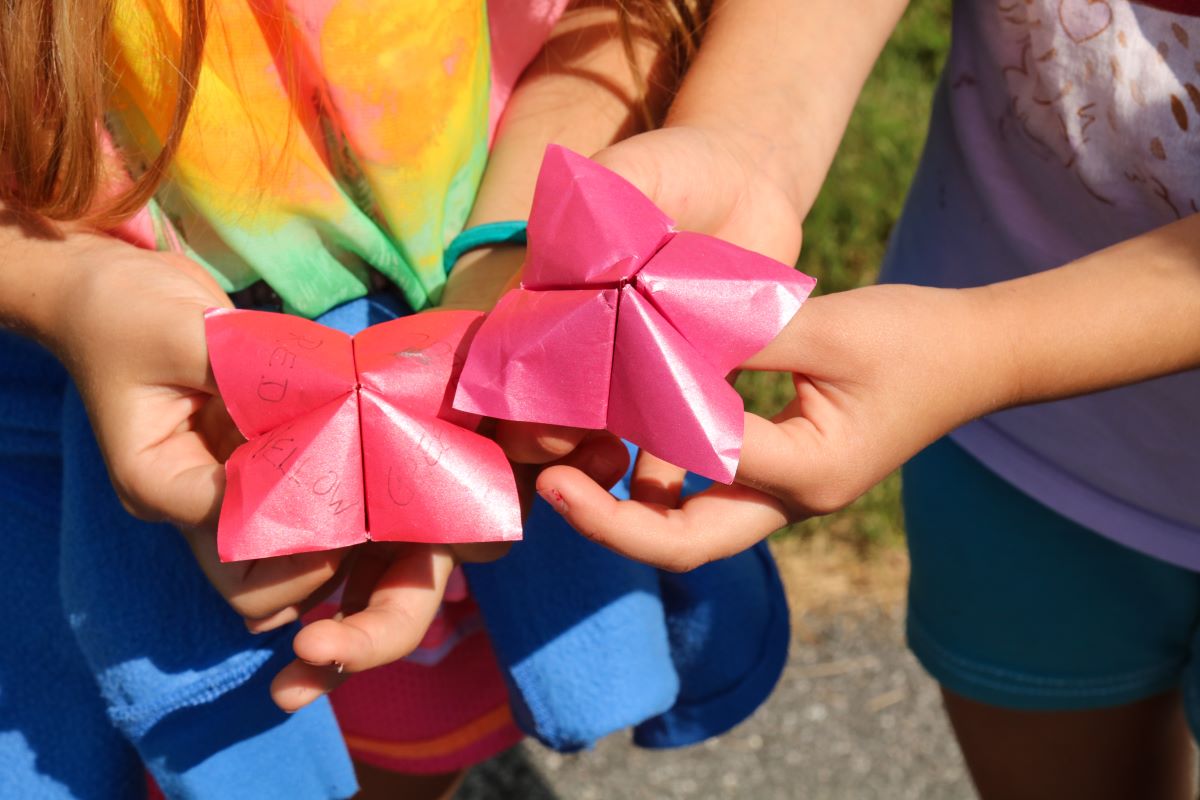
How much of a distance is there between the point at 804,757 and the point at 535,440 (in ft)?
3.88

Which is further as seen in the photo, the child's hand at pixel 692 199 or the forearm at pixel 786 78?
Answer: the forearm at pixel 786 78

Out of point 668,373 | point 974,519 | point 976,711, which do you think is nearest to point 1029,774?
point 976,711

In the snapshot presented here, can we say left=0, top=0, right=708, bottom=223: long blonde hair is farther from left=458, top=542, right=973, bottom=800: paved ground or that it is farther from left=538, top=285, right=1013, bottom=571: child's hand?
left=458, top=542, right=973, bottom=800: paved ground

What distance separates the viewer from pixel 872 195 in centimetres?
241

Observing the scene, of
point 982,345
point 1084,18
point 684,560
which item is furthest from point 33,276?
point 1084,18

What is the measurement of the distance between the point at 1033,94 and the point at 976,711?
666 millimetres

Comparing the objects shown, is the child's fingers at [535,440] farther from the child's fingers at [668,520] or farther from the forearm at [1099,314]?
the forearm at [1099,314]

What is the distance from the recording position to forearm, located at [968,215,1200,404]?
2.83 feet

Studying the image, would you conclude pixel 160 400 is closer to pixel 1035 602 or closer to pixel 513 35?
pixel 513 35

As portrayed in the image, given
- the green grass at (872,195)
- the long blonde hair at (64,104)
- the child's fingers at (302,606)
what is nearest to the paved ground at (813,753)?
the green grass at (872,195)

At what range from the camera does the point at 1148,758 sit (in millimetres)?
1299

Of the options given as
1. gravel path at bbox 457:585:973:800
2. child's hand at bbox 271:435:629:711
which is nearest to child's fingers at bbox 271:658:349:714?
child's hand at bbox 271:435:629:711

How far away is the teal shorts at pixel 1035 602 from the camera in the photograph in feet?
3.87

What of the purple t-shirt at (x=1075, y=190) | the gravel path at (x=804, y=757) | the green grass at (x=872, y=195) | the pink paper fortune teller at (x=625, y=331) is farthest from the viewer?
the green grass at (x=872, y=195)
